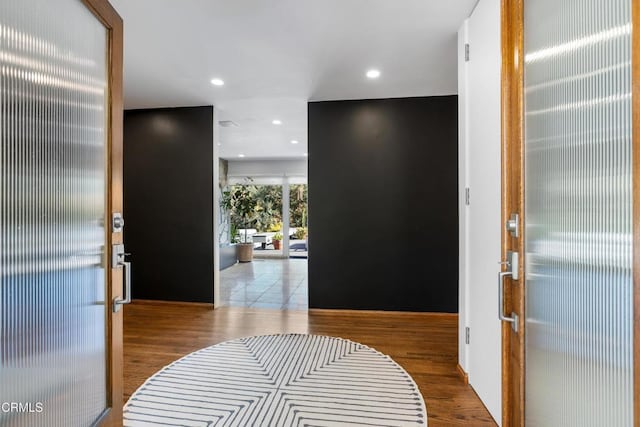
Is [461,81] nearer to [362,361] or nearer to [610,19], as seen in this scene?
[610,19]

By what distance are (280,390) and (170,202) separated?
3.07 m

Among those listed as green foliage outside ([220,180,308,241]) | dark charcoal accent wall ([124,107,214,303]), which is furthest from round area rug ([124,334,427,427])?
green foliage outside ([220,180,308,241])

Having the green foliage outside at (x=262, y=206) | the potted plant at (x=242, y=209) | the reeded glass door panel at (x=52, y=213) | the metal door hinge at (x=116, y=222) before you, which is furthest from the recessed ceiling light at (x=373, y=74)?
the potted plant at (x=242, y=209)

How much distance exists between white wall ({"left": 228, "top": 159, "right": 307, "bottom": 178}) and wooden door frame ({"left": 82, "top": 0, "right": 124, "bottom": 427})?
7.16 metres

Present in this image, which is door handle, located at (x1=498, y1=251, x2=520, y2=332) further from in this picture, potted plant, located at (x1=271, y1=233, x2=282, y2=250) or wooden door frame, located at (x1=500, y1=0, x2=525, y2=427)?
potted plant, located at (x1=271, y1=233, x2=282, y2=250)

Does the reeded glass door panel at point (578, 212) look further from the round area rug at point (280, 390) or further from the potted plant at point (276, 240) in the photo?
the potted plant at point (276, 240)

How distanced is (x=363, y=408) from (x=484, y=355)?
0.82 meters

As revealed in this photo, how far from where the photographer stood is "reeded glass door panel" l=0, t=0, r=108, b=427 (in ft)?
3.22

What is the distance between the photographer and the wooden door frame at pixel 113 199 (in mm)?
1455

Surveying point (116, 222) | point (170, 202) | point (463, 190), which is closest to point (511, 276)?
point (463, 190)

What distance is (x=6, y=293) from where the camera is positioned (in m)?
0.96

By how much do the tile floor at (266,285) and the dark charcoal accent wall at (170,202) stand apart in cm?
74

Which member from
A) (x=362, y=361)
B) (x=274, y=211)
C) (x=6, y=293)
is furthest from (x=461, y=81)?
(x=274, y=211)

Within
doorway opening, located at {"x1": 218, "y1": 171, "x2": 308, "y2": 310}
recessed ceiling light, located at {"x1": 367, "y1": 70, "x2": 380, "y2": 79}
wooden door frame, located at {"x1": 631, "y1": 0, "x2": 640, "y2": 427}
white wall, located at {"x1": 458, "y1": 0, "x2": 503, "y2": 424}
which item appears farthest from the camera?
doorway opening, located at {"x1": 218, "y1": 171, "x2": 308, "y2": 310}
